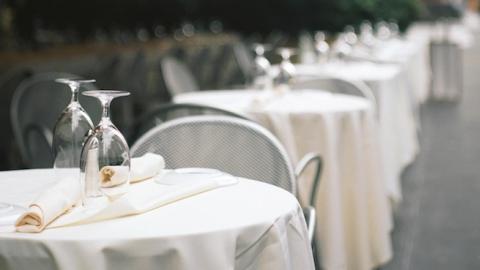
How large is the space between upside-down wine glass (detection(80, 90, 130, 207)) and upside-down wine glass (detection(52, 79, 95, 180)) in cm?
16

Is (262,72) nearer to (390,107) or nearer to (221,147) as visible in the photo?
(221,147)

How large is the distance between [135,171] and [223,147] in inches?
21.5

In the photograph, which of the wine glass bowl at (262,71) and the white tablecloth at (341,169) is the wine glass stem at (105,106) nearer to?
the white tablecloth at (341,169)

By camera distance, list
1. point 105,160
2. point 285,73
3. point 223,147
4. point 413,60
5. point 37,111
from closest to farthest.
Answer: point 105,160
point 223,147
point 37,111
point 285,73
point 413,60

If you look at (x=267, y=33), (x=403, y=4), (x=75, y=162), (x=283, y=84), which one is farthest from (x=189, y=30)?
(x=75, y=162)

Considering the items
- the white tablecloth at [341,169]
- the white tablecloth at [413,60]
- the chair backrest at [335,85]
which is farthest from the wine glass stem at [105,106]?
the white tablecloth at [413,60]

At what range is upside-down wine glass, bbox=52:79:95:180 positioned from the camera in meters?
2.17

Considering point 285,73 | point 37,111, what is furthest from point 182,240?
point 285,73

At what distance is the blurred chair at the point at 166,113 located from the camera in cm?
307

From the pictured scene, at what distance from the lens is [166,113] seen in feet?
11.3

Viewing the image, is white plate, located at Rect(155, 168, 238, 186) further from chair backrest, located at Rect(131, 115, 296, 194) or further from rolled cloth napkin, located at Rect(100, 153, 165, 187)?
chair backrest, located at Rect(131, 115, 296, 194)

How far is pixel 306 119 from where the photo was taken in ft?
12.4

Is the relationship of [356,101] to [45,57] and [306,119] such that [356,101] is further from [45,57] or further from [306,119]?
[45,57]

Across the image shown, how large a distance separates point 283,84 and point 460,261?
114cm
